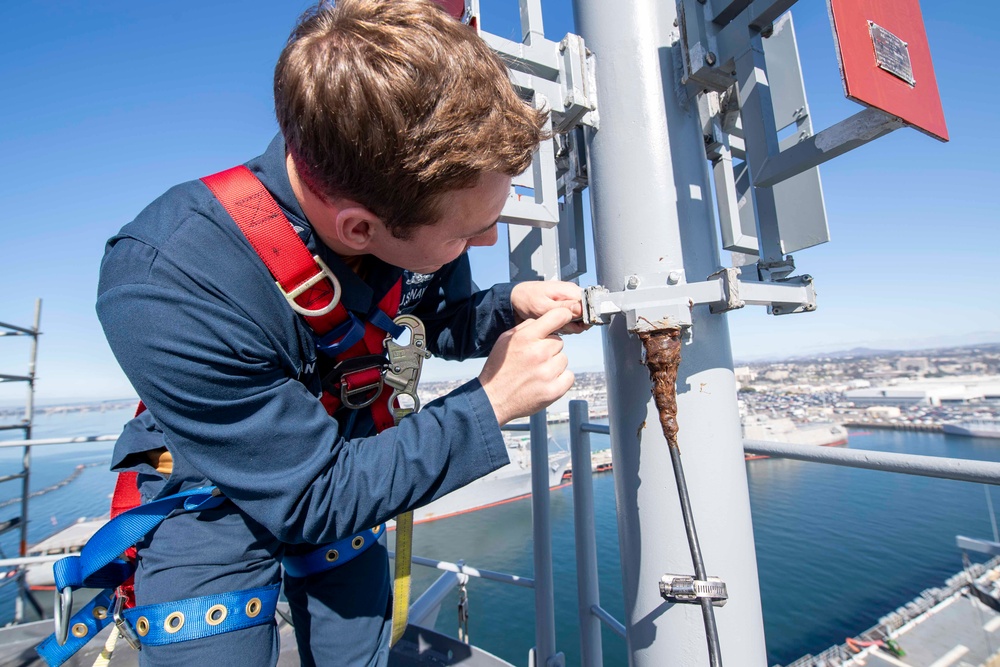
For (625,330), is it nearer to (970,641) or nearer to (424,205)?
(424,205)

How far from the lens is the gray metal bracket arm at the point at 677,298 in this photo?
0.99 metres

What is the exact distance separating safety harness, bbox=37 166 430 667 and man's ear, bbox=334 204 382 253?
8 cm

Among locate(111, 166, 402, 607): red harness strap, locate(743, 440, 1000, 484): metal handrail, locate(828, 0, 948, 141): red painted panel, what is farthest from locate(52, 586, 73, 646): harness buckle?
locate(828, 0, 948, 141): red painted panel

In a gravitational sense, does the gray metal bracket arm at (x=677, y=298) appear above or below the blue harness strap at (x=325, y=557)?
above

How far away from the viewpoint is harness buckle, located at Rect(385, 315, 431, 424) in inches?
44.7

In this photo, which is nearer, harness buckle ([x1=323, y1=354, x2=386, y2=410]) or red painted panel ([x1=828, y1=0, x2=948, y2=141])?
red painted panel ([x1=828, y1=0, x2=948, y2=141])

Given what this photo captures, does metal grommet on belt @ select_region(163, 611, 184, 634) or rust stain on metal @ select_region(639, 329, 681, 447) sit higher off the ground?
rust stain on metal @ select_region(639, 329, 681, 447)

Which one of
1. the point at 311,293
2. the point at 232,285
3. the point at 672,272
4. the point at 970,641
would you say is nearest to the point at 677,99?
the point at 672,272

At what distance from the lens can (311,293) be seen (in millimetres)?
904

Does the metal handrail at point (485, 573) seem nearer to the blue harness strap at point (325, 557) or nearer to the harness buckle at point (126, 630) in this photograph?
the blue harness strap at point (325, 557)

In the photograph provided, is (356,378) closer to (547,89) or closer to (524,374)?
(524,374)

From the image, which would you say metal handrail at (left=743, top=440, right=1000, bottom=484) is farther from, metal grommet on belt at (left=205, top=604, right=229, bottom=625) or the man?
metal grommet on belt at (left=205, top=604, right=229, bottom=625)

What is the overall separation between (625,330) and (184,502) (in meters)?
1.09

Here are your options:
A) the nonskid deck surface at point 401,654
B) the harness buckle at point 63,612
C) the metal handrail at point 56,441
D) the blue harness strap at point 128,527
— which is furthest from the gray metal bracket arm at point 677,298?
the metal handrail at point 56,441
